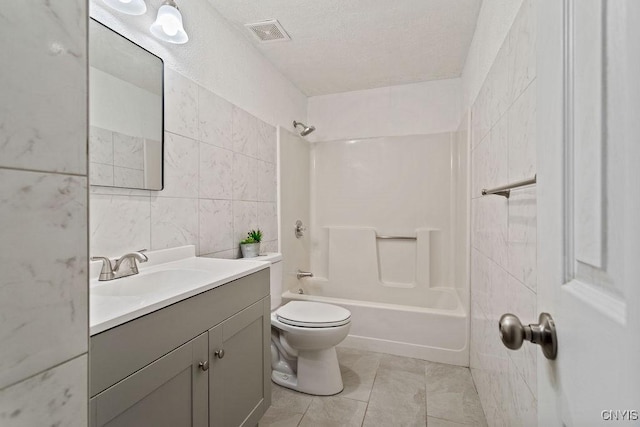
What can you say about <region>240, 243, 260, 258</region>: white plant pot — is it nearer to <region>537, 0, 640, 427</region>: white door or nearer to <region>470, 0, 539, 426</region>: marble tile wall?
<region>470, 0, 539, 426</region>: marble tile wall

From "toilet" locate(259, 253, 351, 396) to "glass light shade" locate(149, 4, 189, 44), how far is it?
127cm

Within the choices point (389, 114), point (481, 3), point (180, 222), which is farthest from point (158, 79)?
point (389, 114)

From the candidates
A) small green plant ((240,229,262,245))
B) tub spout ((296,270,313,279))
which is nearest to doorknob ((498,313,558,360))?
small green plant ((240,229,262,245))

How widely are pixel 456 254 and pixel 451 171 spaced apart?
29.2 inches

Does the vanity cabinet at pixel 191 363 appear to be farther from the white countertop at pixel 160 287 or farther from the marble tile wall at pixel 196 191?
the marble tile wall at pixel 196 191

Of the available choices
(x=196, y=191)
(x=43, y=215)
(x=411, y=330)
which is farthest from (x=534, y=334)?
(x=411, y=330)

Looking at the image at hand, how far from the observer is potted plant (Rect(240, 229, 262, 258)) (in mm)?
1946

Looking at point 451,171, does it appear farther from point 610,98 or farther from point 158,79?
point 610,98

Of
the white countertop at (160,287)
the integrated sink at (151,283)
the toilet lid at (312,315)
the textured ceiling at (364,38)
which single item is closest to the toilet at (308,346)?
the toilet lid at (312,315)

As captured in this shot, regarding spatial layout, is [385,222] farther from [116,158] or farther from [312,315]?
[116,158]

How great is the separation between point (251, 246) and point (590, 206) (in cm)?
178

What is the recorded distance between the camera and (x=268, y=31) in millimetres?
1997

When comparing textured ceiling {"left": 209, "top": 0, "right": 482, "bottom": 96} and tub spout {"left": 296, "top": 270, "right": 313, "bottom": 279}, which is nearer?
textured ceiling {"left": 209, "top": 0, "right": 482, "bottom": 96}

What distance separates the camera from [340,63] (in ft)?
8.07
